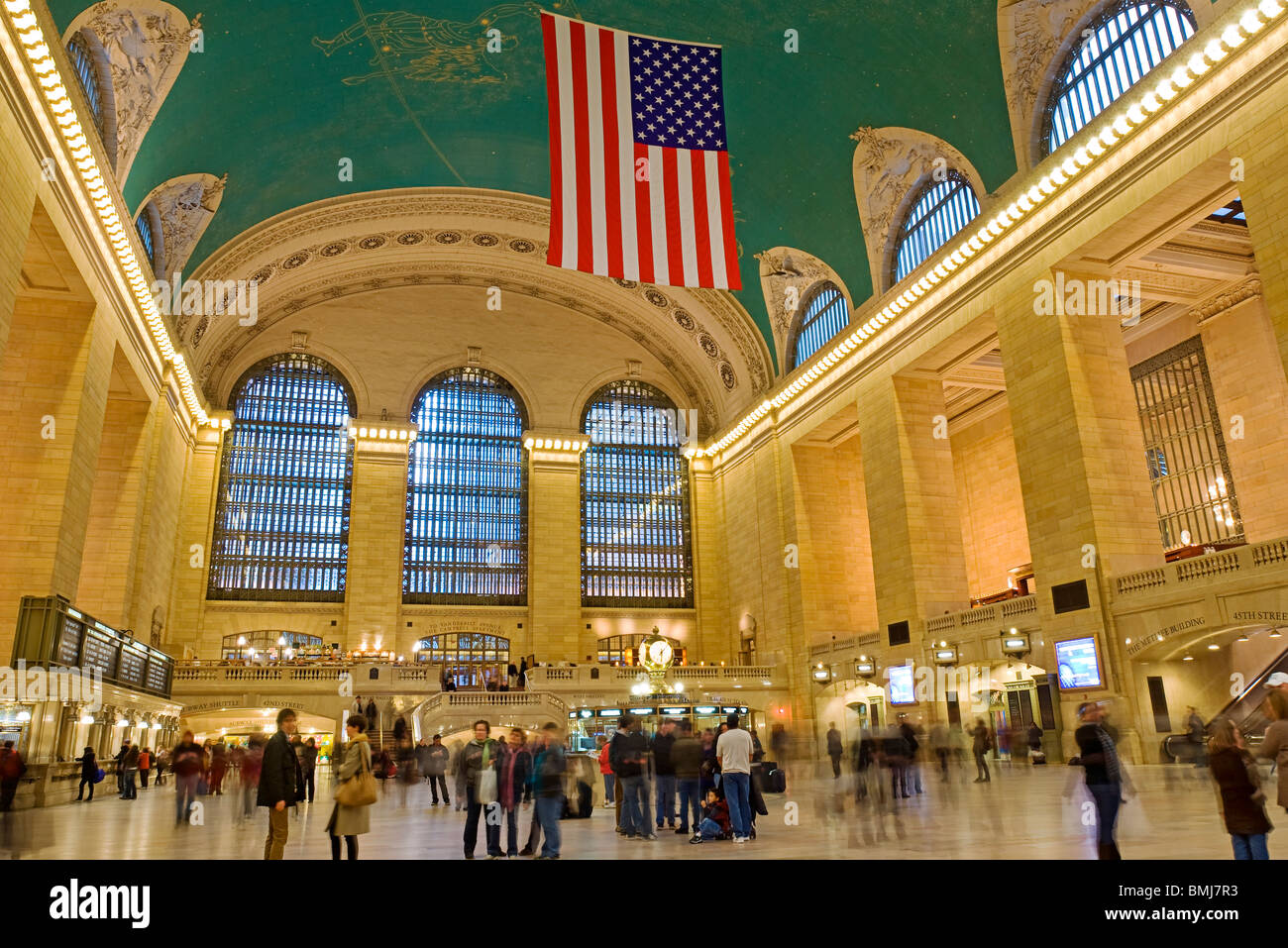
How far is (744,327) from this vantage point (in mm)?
31188

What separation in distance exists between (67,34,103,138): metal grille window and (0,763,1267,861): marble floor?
495 inches

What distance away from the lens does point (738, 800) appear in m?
8.36

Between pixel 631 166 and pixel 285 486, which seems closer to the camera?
pixel 631 166

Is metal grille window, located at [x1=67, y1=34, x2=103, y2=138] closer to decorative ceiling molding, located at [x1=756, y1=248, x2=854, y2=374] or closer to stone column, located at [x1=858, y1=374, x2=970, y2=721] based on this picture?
decorative ceiling molding, located at [x1=756, y1=248, x2=854, y2=374]

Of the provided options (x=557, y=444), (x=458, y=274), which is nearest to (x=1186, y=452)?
(x=557, y=444)

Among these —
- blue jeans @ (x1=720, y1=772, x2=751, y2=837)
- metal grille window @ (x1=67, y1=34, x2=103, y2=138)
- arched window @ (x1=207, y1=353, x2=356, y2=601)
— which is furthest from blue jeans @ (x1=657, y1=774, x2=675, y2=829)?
arched window @ (x1=207, y1=353, x2=356, y2=601)

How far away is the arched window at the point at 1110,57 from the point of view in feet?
54.8

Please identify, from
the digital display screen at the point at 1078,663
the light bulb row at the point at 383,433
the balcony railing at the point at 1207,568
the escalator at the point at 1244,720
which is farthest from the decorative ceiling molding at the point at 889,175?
the light bulb row at the point at 383,433

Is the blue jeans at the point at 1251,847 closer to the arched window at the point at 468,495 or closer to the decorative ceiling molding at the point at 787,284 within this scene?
the decorative ceiling molding at the point at 787,284

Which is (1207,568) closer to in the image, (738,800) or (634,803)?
(738,800)

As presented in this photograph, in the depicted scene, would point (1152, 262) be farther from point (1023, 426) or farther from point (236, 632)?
point (236, 632)

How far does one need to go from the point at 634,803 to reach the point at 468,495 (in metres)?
25.9

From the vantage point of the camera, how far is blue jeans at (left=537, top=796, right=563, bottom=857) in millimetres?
7082
